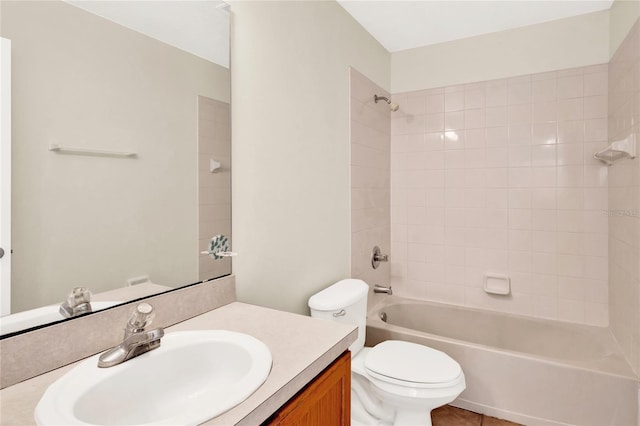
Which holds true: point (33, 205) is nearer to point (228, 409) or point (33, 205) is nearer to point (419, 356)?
point (228, 409)

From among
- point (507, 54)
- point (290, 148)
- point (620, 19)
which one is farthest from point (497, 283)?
point (290, 148)

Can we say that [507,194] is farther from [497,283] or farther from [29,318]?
[29,318]

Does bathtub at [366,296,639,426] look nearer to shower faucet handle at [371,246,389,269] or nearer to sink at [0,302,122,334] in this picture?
shower faucet handle at [371,246,389,269]

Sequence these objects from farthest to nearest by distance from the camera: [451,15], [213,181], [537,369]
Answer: [451,15], [537,369], [213,181]

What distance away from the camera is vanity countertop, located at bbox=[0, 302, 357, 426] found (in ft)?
2.31

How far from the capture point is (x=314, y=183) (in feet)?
6.40

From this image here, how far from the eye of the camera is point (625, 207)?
196 centimetres

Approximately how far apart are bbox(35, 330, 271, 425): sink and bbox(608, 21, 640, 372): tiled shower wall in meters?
1.99

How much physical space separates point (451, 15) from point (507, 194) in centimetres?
133

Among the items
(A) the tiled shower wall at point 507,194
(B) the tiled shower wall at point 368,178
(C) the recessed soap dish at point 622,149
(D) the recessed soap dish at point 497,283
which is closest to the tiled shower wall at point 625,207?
(C) the recessed soap dish at point 622,149

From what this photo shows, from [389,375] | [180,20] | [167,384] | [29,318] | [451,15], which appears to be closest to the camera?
[29,318]

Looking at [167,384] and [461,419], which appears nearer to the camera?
[167,384]

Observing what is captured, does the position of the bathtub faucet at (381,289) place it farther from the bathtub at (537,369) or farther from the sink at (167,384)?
the sink at (167,384)

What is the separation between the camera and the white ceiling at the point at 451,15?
220 cm
